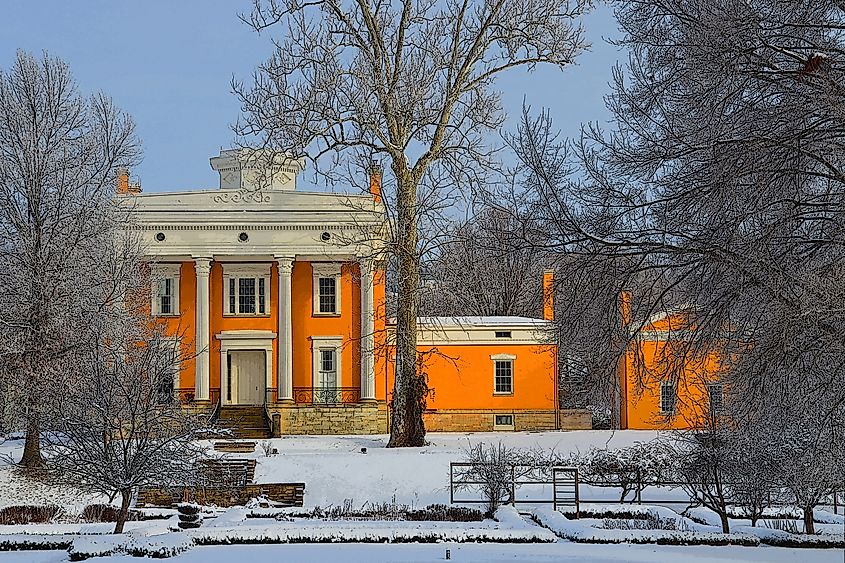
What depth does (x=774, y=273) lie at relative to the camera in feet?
38.2

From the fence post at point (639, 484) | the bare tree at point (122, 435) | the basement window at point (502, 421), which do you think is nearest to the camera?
the bare tree at point (122, 435)

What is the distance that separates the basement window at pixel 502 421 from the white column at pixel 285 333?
7156 mm

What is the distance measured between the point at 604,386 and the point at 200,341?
24.3m

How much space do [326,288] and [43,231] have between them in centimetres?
1275

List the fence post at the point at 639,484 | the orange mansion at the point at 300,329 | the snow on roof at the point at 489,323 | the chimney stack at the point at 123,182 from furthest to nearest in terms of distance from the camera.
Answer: the chimney stack at the point at 123,182, the snow on roof at the point at 489,323, the orange mansion at the point at 300,329, the fence post at the point at 639,484

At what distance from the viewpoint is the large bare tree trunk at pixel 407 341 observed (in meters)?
30.3

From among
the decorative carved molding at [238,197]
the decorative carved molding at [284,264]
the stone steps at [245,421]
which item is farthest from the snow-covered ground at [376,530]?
the decorative carved molding at [238,197]

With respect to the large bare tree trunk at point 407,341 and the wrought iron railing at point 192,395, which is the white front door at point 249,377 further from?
the large bare tree trunk at point 407,341

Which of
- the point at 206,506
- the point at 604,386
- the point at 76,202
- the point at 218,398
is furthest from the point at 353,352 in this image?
the point at 604,386

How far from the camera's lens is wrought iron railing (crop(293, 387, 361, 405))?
37.8m

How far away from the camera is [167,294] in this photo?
38.5 m

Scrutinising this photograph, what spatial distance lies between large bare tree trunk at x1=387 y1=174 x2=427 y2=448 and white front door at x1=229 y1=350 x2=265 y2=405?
9386 millimetres

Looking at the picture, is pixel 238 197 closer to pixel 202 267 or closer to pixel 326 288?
pixel 202 267

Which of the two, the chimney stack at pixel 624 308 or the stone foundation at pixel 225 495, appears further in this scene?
the stone foundation at pixel 225 495
